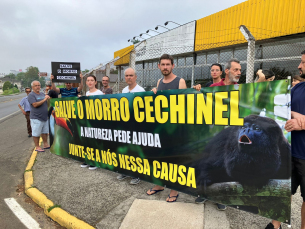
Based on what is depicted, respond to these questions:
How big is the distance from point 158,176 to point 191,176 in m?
0.54

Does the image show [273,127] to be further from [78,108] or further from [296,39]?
[296,39]

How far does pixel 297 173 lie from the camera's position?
6.68 ft

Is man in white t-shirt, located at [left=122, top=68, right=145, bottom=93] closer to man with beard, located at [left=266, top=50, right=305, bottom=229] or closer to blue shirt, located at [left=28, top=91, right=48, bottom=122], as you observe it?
man with beard, located at [left=266, top=50, right=305, bottom=229]

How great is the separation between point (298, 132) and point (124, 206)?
2.32m

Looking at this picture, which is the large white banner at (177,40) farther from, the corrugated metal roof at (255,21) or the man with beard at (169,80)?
the man with beard at (169,80)

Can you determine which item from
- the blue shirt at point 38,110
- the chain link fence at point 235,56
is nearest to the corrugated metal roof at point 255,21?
the chain link fence at point 235,56

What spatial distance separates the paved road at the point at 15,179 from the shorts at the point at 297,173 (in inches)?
114


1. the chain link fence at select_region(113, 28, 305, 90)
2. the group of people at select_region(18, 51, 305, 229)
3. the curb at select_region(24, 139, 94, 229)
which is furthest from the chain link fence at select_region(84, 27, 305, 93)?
the curb at select_region(24, 139, 94, 229)

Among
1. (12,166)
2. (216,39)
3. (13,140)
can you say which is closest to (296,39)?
(216,39)

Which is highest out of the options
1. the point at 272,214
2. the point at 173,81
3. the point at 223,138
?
the point at 173,81

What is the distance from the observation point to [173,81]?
2994 mm

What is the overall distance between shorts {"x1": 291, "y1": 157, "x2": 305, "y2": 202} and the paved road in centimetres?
290

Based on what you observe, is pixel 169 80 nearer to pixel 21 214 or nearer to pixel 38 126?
pixel 21 214

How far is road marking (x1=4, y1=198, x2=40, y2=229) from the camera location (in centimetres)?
269
